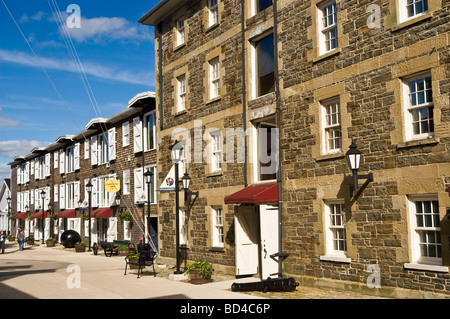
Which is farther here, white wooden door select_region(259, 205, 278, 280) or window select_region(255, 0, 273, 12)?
window select_region(255, 0, 273, 12)

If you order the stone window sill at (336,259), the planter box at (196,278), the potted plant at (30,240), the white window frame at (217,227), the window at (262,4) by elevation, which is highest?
the window at (262,4)

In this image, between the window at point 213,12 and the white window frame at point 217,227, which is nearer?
the white window frame at point 217,227

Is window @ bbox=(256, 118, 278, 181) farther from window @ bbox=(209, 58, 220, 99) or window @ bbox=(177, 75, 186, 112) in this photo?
window @ bbox=(177, 75, 186, 112)

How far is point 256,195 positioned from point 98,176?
71.3ft

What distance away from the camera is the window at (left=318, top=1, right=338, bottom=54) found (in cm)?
1355

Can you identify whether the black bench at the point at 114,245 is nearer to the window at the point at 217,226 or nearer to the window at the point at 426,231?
the window at the point at 217,226

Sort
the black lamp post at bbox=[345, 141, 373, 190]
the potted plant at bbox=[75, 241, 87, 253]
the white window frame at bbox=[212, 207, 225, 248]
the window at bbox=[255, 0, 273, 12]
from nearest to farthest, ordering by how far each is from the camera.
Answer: the black lamp post at bbox=[345, 141, 373, 190], the window at bbox=[255, 0, 273, 12], the white window frame at bbox=[212, 207, 225, 248], the potted plant at bbox=[75, 241, 87, 253]

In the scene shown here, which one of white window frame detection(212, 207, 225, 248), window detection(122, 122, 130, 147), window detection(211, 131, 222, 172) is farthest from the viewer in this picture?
window detection(122, 122, 130, 147)

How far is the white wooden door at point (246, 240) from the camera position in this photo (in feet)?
53.6

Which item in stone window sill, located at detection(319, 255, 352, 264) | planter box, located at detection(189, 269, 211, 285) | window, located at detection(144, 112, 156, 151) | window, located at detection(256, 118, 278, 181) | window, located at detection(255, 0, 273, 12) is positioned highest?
window, located at detection(255, 0, 273, 12)

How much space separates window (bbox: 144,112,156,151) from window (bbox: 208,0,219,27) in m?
8.76

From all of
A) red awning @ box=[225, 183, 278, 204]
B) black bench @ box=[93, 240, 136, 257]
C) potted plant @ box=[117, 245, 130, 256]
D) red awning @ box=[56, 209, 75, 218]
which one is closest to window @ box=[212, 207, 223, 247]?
red awning @ box=[225, 183, 278, 204]

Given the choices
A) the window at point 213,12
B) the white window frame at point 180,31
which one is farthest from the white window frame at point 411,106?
the white window frame at point 180,31

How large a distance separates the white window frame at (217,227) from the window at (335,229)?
227 inches
